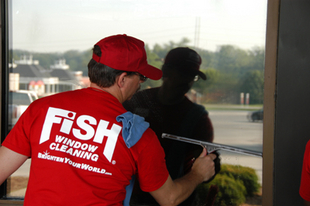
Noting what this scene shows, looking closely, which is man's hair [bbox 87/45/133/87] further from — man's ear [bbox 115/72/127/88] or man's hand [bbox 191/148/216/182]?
man's hand [bbox 191/148/216/182]

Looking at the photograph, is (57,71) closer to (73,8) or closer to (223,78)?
(73,8)

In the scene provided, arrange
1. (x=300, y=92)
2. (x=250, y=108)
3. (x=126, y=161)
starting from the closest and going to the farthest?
1. (x=126, y=161)
2. (x=300, y=92)
3. (x=250, y=108)

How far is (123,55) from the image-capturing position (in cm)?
121

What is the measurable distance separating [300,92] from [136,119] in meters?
1.06

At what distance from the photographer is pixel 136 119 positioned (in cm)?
113

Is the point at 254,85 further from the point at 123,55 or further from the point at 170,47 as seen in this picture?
the point at 123,55

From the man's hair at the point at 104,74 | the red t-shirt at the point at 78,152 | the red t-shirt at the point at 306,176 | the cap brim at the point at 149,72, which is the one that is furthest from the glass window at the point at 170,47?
the red t-shirt at the point at 78,152

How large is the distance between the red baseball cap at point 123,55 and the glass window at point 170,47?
813mm

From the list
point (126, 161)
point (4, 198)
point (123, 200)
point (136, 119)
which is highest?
point (136, 119)

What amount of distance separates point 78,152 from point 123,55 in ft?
1.44

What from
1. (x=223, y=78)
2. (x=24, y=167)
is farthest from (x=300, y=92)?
(x=24, y=167)

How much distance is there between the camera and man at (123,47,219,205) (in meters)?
2.05

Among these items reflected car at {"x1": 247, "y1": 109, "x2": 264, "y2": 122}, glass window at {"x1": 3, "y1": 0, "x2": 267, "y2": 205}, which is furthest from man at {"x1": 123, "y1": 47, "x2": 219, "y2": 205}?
reflected car at {"x1": 247, "y1": 109, "x2": 264, "y2": 122}

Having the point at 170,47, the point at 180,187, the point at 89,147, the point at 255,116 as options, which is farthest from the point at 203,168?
the point at 170,47
